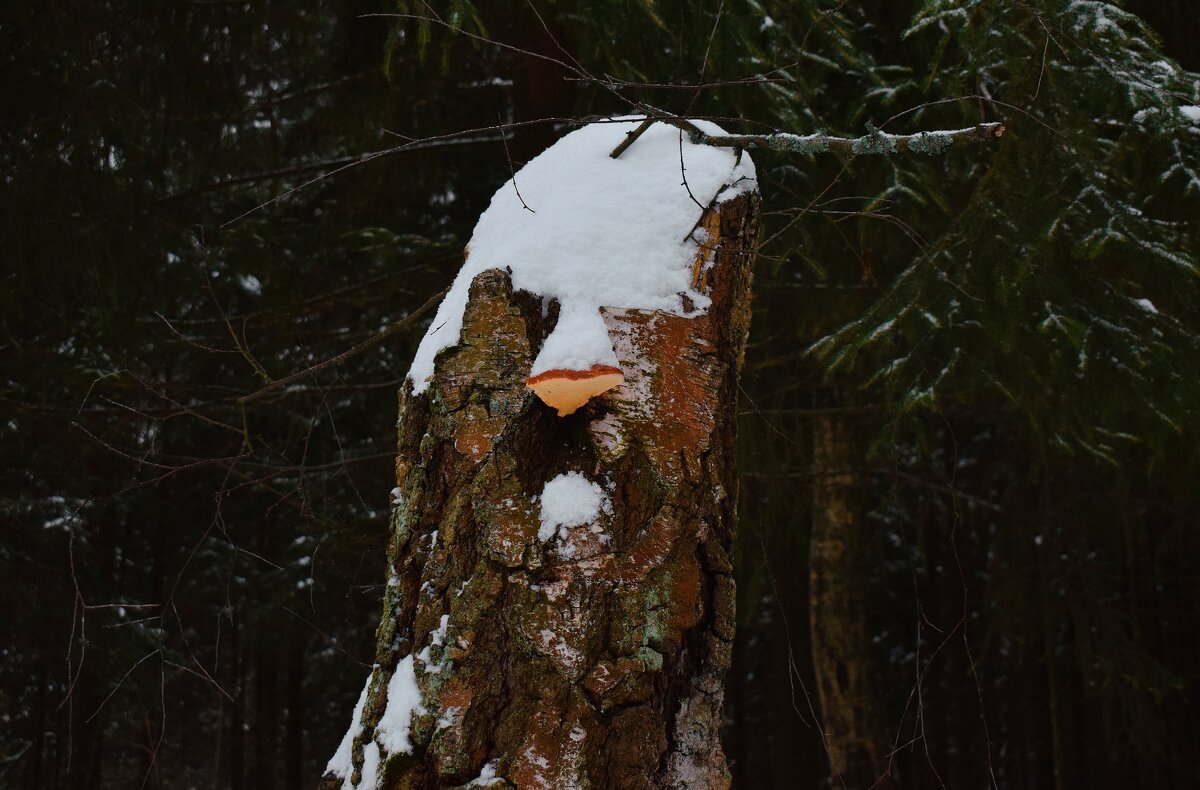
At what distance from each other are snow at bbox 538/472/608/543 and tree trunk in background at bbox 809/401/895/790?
Result: 6234 millimetres

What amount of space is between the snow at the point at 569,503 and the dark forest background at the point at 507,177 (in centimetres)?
39

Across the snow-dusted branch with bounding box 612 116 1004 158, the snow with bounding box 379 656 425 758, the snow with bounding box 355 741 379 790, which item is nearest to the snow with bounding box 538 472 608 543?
the snow with bounding box 379 656 425 758

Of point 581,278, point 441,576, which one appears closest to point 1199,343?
point 581,278

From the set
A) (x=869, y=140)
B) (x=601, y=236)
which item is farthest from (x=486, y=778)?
(x=869, y=140)

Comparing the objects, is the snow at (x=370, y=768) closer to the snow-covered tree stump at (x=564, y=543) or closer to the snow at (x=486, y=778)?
the snow-covered tree stump at (x=564, y=543)

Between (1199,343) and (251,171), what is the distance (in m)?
5.41

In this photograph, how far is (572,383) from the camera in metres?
1.53

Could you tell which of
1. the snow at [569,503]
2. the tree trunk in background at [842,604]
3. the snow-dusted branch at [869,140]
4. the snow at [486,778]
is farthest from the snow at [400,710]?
the tree trunk in background at [842,604]

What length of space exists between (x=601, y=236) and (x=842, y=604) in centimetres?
674

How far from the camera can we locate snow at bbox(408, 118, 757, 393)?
1767 mm

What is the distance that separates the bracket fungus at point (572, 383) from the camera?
1.52 metres

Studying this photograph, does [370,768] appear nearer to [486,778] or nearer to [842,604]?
[486,778]

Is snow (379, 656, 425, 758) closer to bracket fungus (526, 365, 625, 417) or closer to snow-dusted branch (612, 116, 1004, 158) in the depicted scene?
bracket fungus (526, 365, 625, 417)

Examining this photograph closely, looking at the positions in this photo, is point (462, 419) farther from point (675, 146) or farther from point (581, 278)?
point (675, 146)
